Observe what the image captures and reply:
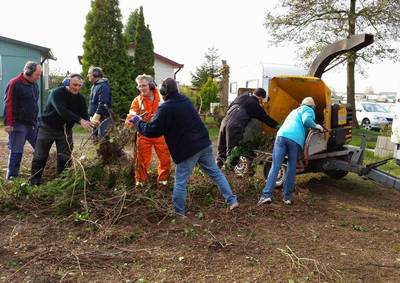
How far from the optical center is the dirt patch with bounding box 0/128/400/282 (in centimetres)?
322

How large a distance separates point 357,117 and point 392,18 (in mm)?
5839

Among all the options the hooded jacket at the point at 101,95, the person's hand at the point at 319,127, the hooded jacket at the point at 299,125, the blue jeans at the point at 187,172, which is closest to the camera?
the blue jeans at the point at 187,172

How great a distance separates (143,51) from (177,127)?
1522 centimetres

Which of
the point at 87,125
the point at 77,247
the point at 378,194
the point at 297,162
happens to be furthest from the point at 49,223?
the point at 378,194

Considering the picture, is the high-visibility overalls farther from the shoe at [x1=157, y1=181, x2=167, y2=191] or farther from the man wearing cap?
the man wearing cap

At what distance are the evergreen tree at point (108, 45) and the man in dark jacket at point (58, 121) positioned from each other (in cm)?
976

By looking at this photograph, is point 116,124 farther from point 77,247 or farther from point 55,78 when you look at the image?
point 55,78

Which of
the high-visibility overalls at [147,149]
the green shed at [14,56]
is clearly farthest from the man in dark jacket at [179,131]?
the green shed at [14,56]

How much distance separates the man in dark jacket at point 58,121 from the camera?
519 cm

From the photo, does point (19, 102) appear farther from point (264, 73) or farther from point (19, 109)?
point (264, 73)

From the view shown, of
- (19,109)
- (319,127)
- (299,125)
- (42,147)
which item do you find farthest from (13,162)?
(319,127)

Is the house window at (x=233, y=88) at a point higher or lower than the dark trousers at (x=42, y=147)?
higher

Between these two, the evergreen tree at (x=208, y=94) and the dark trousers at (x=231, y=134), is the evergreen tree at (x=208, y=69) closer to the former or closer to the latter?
the evergreen tree at (x=208, y=94)

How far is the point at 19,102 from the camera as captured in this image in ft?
17.6
